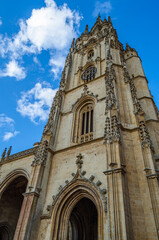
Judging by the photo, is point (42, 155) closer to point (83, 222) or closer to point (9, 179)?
point (9, 179)

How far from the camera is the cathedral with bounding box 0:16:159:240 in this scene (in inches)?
310

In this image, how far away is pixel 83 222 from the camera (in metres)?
12.9

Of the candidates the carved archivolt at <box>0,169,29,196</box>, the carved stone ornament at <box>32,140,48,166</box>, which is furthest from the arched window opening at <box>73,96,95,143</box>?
the carved archivolt at <box>0,169,29,196</box>

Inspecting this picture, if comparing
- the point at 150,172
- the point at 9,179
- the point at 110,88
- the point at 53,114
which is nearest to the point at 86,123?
the point at 53,114

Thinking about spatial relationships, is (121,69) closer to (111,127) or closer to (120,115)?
(120,115)

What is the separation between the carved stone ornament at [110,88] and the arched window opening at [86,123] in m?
2.57

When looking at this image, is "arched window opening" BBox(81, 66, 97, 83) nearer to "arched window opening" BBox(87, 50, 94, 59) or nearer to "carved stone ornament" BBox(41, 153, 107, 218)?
"arched window opening" BBox(87, 50, 94, 59)

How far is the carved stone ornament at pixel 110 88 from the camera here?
11.8 metres

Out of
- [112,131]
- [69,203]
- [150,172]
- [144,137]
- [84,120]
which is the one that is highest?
[84,120]

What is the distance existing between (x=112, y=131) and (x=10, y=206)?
12.1m

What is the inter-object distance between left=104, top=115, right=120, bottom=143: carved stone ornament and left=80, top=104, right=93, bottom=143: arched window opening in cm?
276

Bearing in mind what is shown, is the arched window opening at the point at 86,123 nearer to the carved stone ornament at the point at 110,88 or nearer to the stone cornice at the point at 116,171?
the carved stone ornament at the point at 110,88

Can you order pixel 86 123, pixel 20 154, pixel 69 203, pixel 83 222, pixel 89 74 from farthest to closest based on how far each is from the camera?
pixel 89 74 → pixel 20 154 → pixel 86 123 → pixel 83 222 → pixel 69 203

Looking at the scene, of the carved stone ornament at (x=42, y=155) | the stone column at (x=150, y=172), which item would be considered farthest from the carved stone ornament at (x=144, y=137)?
the carved stone ornament at (x=42, y=155)
